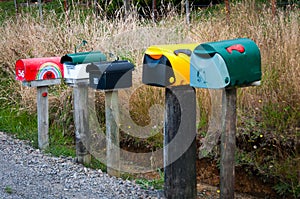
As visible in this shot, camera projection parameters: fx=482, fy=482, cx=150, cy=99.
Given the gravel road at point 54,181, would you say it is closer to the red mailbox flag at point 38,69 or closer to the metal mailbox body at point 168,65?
the red mailbox flag at point 38,69

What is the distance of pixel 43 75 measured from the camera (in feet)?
17.7

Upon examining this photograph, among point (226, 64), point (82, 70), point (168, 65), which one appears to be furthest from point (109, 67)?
point (226, 64)

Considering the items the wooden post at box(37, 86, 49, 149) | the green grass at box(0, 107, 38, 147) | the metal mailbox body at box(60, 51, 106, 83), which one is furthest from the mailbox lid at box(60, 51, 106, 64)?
the green grass at box(0, 107, 38, 147)

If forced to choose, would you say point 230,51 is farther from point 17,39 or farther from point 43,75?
point 17,39

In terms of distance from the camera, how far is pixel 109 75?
4523 millimetres

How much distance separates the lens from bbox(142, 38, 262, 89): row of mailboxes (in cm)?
363

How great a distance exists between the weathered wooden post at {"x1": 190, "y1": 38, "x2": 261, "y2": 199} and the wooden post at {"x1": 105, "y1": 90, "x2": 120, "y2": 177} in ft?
3.63

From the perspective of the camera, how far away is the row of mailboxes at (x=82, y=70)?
4551mm

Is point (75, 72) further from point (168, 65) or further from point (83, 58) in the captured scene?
point (168, 65)

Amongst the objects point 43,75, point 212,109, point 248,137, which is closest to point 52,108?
point 43,75

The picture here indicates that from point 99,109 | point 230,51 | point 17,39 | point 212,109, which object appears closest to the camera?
point 230,51

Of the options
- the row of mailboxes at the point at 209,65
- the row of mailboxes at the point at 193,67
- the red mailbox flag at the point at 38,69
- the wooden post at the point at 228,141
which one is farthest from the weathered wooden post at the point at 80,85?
the wooden post at the point at 228,141

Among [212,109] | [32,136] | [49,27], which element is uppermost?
[49,27]

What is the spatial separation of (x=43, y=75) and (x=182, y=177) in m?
2.16
